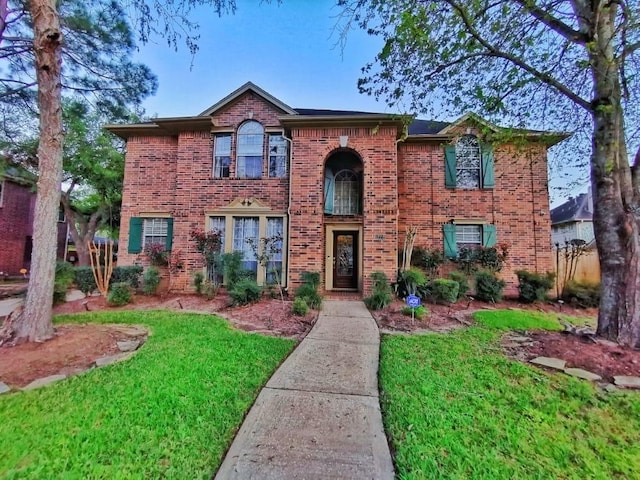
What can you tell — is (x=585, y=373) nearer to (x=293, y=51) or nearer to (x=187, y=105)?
(x=293, y=51)

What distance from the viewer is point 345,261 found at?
35.5 feet

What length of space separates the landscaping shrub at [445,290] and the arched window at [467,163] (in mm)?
4326

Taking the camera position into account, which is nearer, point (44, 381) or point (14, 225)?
point (44, 381)

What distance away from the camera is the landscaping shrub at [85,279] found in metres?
8.53

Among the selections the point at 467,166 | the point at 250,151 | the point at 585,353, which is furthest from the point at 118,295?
the point at 467,166

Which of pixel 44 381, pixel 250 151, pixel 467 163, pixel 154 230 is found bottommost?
pixel 44 381

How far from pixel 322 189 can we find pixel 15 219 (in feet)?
59.5

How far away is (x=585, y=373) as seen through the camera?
364 centimetres

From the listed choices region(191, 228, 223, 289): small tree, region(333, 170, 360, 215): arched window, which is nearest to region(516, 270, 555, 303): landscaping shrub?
region(333, 170, 360, 215): arched window

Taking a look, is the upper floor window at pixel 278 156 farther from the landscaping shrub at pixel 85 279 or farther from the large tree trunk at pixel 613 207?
the large tree trunk at pixel 613 207

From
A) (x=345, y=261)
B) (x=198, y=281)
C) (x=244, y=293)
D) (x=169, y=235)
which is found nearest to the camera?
(x=244, y=293)

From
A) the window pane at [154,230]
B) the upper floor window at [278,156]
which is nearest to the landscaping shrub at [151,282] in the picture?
the window pane at [154,230]

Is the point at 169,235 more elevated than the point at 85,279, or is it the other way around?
the point at 169,235

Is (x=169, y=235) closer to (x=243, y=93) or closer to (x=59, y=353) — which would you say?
(x=243, y=93)
